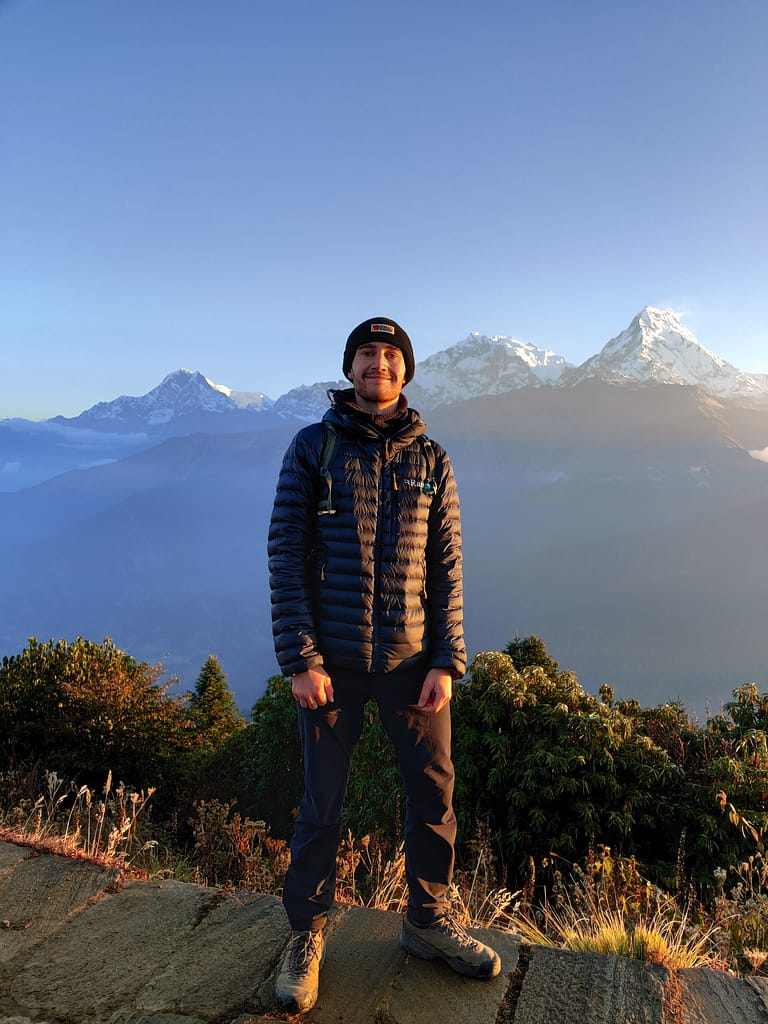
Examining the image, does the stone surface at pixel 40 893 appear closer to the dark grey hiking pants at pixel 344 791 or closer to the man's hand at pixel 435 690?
the dark grey hiking pants at pixel 344 791

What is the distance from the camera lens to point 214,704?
2305 centimetres

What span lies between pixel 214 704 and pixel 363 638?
73.8 feet

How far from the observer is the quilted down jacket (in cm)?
243

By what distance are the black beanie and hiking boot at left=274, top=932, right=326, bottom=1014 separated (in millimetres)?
2206

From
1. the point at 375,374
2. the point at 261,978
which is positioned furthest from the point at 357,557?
the point at 261,978

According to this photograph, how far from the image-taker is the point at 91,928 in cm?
262

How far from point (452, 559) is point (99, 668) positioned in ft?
33.1

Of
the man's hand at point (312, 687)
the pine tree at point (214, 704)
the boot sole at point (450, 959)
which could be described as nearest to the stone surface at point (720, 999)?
the boot sole at point (450, 959)

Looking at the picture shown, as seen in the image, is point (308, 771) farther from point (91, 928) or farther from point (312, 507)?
point (91, 928)

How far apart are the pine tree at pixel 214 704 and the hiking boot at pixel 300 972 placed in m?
18.0

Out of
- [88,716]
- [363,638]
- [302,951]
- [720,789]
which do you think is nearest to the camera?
[302,951]

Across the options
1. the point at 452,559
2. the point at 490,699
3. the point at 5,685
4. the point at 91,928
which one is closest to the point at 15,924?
the point at 91,928

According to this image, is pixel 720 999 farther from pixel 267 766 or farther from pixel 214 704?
pixel 214 704

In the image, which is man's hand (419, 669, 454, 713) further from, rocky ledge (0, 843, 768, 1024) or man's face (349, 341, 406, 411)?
man's face (349, 341, 406, 411)
